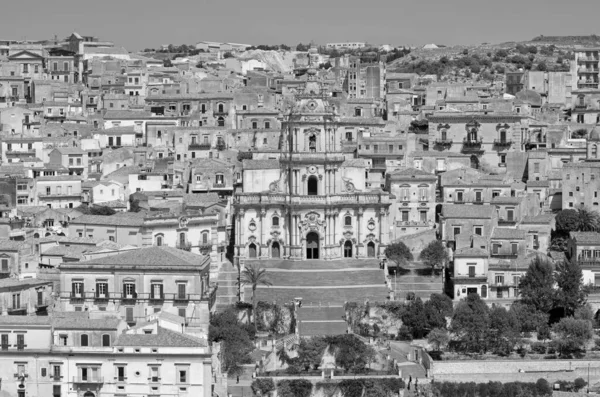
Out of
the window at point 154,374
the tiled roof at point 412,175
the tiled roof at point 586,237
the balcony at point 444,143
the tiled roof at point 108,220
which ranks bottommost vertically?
the window at point 154,374

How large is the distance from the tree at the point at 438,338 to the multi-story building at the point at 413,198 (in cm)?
1635

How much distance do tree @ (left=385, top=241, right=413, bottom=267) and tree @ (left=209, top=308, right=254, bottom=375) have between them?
41.7 feet

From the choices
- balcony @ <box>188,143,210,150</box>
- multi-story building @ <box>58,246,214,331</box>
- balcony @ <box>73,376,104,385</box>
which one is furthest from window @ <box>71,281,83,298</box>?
balcony @ <box>188,143,210,150</box>

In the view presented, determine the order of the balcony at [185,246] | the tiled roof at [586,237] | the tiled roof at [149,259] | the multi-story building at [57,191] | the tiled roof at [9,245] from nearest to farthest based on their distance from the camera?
the tiled roof at [149,259] < the tiled roof at [9,245] < the balcony at [185,246] < the tiled roof at [586,237] < the multi-story building at [57,191]

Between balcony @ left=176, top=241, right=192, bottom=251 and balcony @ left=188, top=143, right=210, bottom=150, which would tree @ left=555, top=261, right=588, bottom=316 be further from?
balcony @ left=188, top=143, right=210, bottom=150

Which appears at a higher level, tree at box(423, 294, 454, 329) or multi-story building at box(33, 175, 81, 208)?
multi-story building at box(33, 175, 81, 208)

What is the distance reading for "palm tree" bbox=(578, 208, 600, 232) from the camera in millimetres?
92812

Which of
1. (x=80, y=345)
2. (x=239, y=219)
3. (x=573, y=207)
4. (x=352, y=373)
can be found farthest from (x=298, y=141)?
(x=80, y=345)

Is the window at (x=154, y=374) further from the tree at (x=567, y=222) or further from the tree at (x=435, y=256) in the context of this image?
the tree at (x=567, y=222)

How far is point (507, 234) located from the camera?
8738cm

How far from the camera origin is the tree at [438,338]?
256 feet

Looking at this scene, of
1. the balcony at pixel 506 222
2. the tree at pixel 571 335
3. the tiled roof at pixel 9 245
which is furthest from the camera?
the balcony at pixel 506 222

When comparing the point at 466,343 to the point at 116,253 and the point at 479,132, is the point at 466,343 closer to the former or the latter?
the point at 116,253

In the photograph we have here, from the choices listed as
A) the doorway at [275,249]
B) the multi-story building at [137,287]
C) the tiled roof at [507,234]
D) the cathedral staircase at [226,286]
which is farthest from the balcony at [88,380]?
the tiled roof at [507,234]
